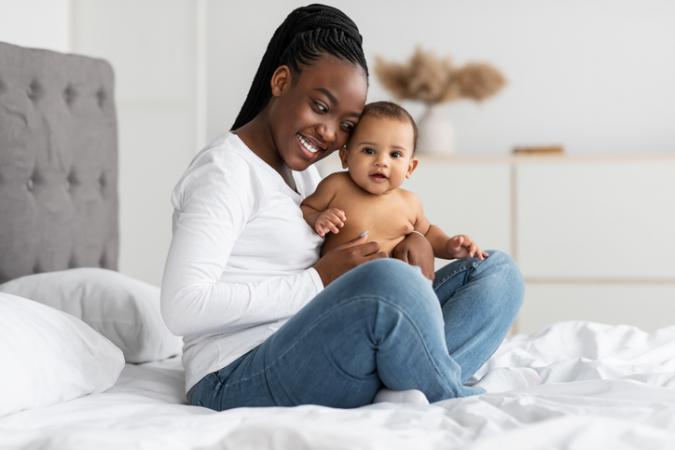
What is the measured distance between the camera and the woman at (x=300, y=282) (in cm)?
141

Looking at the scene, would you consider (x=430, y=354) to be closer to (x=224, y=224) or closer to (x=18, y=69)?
(x=224, y=224)

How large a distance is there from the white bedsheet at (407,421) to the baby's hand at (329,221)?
36 centimetres

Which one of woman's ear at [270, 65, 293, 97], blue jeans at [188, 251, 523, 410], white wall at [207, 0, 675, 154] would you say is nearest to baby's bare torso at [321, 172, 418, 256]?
woman's ear at [270, 65, 293, 97]

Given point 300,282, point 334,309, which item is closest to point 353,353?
point 334,309

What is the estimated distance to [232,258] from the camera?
1.60 meters

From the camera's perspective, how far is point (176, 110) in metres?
4.05

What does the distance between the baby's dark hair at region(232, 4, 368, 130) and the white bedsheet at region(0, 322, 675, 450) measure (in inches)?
22.5

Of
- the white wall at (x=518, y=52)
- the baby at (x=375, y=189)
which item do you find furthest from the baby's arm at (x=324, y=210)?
the white wall at (x=518, y=52)

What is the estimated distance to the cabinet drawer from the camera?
392 centimetres

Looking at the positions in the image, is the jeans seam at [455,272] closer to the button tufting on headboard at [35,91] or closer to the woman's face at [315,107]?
the woman's face at [315,107]

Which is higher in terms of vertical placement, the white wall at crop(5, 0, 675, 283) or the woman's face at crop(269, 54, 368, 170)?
the white wall at crop(5, 0, 675, 283)

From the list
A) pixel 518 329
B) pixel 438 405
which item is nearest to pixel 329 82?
pixel 438 405

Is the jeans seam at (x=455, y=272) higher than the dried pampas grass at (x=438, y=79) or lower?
lower

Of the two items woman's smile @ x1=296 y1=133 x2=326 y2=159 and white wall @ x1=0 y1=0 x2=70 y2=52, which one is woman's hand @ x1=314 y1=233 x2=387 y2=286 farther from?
white wall @ x1=0 y1=0 x2=70 y2=52
